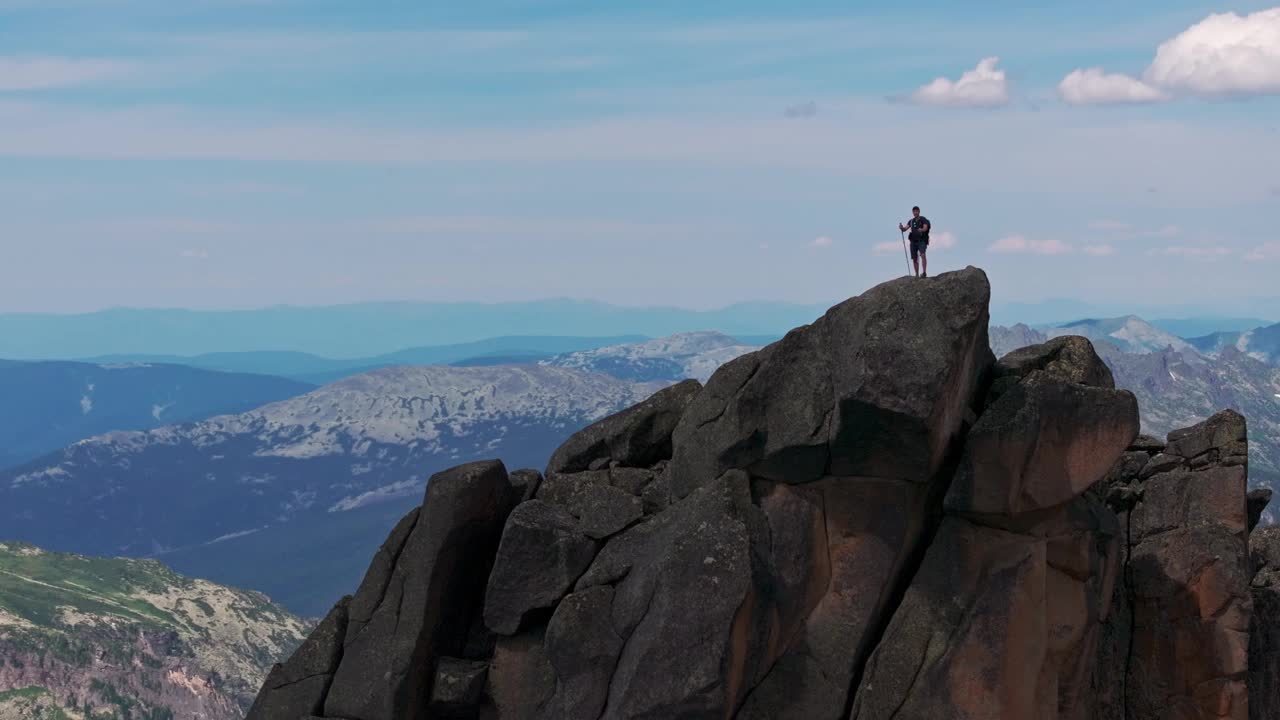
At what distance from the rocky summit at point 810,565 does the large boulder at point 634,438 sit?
25cm

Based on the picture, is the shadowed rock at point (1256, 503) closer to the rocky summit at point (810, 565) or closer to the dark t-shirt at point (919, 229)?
the rocky summit at point (810, 565)

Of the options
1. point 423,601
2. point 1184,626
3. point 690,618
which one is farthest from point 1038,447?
point 423,601

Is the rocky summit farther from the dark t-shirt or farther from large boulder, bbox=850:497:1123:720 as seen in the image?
the dark t-shirt

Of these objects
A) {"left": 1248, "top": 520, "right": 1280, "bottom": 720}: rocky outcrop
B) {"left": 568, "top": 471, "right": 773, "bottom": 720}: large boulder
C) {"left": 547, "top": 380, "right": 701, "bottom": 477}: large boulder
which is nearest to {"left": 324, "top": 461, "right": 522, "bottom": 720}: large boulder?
{"left": 547, "top": 380, "right": 701, "bottom": 477}: large boulder

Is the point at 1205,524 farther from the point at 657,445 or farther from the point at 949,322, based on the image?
the point at 657,445

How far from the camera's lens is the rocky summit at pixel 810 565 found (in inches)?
1646

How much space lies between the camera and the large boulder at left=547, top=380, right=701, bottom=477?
51.3 meters

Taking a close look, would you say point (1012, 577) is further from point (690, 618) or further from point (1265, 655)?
point (1265, 655)

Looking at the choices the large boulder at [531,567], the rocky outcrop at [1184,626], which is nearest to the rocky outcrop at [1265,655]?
the rocky outcrop at [1184,626]

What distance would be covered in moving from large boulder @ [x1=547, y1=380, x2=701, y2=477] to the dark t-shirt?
32.7 ft

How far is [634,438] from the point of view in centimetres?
5134

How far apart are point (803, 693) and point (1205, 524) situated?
64.2 ft

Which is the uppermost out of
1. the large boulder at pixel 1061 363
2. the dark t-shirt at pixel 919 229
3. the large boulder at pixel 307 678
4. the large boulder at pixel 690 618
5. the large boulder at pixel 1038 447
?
the dark t-shirt at pixel 919 229

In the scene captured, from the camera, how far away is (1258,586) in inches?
2288
